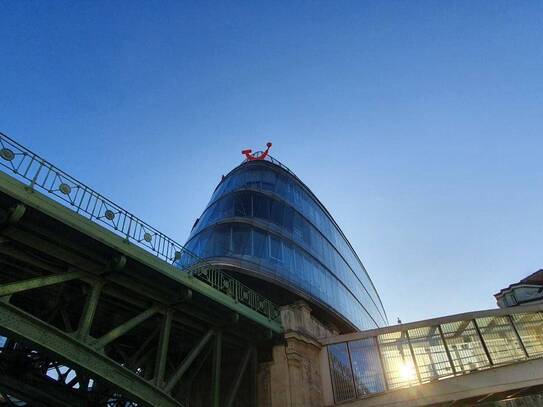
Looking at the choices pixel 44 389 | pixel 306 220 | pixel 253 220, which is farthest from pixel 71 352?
pixel 306 220

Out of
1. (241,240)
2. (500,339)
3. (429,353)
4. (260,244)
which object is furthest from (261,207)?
(500,339)

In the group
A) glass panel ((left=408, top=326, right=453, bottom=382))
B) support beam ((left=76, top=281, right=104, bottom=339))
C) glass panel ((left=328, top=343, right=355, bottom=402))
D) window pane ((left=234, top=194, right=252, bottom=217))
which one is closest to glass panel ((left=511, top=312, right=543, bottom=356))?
glass panel ((left=408, top=326, right=453, bottom=382))

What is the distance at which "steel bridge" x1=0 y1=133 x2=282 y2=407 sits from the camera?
24.1 feet

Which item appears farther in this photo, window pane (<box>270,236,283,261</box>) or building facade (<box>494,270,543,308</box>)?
building facade (<box>494,270,543,308</box>)

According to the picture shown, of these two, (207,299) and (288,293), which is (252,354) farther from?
(288,293)

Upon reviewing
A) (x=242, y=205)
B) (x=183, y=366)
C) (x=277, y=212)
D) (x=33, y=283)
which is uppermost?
(x=242, y=205)

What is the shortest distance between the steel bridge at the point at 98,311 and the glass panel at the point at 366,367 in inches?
113

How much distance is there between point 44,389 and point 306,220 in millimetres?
15099

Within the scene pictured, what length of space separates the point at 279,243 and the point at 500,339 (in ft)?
32.8

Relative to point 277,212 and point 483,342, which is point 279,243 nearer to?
point 277,212

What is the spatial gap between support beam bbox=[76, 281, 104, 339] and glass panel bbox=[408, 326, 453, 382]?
9778 millimetres

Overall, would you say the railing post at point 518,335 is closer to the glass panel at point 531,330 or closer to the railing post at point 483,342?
the glass panel at point 531,330

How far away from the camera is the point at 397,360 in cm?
1245

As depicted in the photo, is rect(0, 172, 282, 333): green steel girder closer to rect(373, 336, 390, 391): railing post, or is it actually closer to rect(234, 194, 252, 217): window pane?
rect(373, 336, 390, 391): railing post
